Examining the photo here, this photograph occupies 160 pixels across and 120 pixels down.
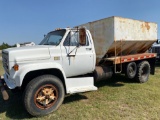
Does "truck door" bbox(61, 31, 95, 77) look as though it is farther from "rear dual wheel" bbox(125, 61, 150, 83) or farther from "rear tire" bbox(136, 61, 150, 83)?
"rear tire" bbox(136, 61, 150, 83)

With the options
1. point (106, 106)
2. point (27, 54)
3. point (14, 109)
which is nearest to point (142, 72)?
point (106, 106)

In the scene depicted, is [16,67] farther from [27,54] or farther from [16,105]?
[16,105]

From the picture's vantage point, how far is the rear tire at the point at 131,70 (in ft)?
22.8

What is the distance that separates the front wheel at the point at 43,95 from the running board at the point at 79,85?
0.32 meters

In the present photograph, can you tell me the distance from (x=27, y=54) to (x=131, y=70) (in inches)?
176

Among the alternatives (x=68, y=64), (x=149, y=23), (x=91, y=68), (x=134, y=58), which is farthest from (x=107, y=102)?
(x=149, y=23)

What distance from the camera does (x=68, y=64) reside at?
196 inches

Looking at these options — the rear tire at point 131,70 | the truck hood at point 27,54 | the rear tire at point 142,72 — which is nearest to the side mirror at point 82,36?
the truck hood at point 27,54

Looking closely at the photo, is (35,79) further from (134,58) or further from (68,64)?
(134,58)

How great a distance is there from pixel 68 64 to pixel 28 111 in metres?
1.62

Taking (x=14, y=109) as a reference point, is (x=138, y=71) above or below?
above

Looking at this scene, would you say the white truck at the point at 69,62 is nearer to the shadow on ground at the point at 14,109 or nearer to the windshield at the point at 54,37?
the windshield at the point at 54,37

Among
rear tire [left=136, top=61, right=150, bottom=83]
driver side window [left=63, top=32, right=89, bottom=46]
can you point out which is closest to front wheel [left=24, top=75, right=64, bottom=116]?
driver side window [left=63, top=32, right=89, bottom=46]

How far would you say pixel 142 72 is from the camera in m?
7.80
